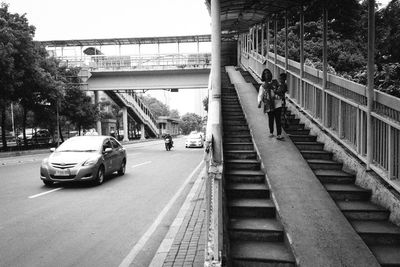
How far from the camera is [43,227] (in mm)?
6430

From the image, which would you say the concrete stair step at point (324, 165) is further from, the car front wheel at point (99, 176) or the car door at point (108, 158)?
the car door at point (108, 158)

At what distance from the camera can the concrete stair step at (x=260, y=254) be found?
14.3ft

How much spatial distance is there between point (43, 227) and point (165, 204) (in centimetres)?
279

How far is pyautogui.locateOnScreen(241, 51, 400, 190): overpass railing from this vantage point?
17.6 feet

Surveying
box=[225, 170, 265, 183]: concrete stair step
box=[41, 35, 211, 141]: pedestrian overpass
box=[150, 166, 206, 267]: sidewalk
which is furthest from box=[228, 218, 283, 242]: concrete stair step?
box=[41, 35, 211, 141]: pedestrian overpass

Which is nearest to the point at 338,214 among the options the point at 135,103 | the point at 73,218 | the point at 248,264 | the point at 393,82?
the point at 248,264

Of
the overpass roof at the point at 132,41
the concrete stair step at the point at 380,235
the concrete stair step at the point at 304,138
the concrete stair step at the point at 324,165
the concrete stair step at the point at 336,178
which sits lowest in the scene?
the concrete stair step at the point at 380,235

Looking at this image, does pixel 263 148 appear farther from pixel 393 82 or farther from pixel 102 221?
pixel 393 82

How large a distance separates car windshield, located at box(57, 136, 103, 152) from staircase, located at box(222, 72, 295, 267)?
5.23 m

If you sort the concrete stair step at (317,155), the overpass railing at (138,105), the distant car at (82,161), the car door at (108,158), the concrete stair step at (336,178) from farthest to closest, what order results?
1. the overpass railing at (138,105)
2. the car door at (108,158)
3. the distant car at (82,161)
4. the concrete stair step at (317,155)
5. the concrete stair step at (336,178)

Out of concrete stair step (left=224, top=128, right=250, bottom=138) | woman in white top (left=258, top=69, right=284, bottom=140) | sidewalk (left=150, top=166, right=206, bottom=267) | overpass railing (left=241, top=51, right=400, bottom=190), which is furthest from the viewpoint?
concrete stair step (left=224, top=128, right=250, bottom=138)

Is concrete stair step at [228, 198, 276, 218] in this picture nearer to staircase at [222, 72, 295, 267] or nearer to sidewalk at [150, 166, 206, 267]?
staircase at [222, 72, 295, 267]

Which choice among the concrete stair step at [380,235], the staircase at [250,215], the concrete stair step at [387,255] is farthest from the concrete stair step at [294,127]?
the concrete stair step at [387,255]

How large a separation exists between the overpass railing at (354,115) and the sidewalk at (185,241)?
2.99 meters
